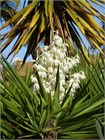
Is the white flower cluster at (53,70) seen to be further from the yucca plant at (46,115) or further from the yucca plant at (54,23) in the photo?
the yucca plant at (54,23)

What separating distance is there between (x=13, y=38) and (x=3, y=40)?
0.61ft

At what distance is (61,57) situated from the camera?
4.74 meters

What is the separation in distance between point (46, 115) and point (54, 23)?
3056 millimetres

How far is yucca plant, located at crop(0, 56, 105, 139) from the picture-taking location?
4109 millimetres

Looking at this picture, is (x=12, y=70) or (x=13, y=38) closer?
(x=12, y=70)

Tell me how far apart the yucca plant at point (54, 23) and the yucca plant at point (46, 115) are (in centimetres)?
204

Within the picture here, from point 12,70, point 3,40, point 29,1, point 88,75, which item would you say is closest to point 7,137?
point 12,70

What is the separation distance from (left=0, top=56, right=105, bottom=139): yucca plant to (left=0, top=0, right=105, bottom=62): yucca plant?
204 centimetres

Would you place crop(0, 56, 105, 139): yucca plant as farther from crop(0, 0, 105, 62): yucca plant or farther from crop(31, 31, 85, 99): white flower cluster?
crop(0, 0, 105, 62): yucca plant

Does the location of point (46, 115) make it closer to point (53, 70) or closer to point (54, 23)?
point (53, 70)

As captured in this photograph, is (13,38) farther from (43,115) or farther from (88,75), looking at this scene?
(43,115)

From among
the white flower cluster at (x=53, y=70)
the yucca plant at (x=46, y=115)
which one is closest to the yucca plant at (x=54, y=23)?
the white flower cluster at (x=53, y=70)

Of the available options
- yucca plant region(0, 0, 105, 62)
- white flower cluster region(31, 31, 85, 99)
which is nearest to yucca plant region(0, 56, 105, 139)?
white flower cluster region(31, 31, 85, 99)

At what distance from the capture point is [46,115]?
405 centimetres
